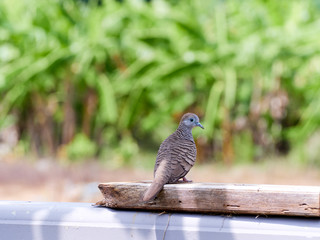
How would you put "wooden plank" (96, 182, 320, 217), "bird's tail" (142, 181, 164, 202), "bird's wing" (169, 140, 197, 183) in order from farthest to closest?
"bird's wing" (169, 140, 197, 183) → "bird's tail" (142, 181, 164, 202) → "wooden plank" (96, 182, 320, 217)

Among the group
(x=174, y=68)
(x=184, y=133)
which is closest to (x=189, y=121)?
(x=184, y=133)

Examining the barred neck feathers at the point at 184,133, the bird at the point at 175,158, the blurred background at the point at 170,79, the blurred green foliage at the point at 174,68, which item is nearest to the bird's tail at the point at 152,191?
the bird at the point at 175,158

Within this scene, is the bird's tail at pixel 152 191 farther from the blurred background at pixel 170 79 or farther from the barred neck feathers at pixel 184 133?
the blurred background at pixel 170 79

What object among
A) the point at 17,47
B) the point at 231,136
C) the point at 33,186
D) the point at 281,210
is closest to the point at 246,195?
the point at 281,210

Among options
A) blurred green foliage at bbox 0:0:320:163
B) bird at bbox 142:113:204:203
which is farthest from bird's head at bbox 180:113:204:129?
blurred green foliage at bbox 0:0:320:163

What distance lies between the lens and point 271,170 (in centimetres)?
593

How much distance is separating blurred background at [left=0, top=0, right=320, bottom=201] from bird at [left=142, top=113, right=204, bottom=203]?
13.1 ft

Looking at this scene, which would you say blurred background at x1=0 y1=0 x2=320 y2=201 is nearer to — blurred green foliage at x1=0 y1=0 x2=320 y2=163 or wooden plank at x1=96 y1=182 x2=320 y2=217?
blurred green foliage at x1=0 y1=0 x2=320 y2=163

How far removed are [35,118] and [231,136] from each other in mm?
3568

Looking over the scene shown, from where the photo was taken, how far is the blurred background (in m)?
6.28

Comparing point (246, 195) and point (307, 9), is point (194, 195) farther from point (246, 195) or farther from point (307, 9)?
point (307, 9)

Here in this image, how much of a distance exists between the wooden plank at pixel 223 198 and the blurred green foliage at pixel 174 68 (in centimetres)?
487

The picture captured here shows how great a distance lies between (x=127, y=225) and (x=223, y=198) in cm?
25

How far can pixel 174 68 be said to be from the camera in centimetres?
614
